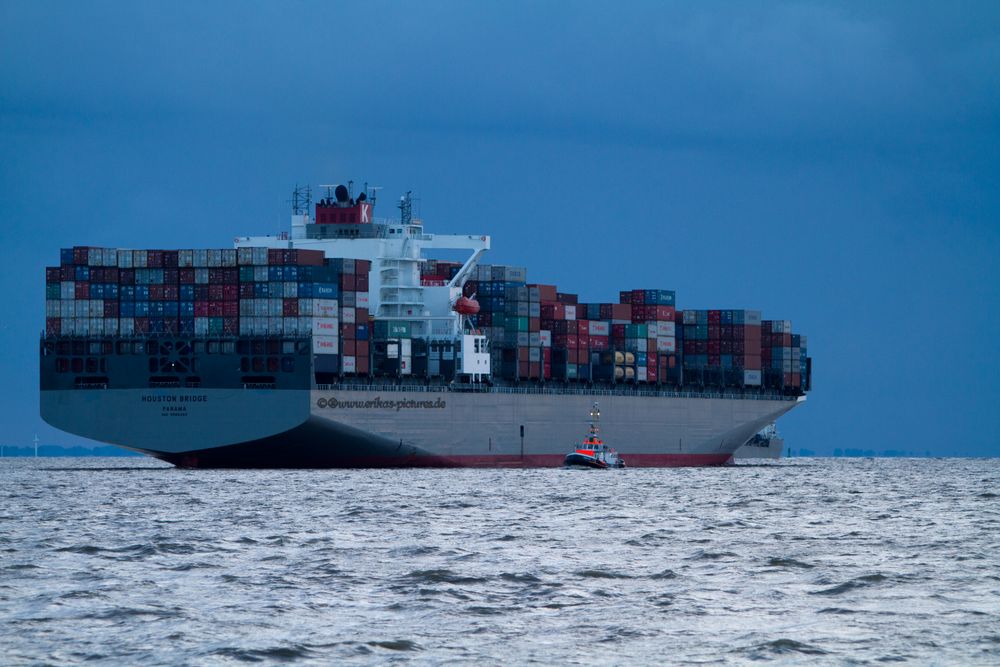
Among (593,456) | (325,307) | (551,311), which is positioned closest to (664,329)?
(551,311)

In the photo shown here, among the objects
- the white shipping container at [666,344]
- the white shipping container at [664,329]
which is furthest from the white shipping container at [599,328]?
the white shipping container at [666,344]

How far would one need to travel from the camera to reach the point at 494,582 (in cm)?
2531

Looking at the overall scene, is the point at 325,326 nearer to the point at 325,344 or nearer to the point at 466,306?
the point at 325,344

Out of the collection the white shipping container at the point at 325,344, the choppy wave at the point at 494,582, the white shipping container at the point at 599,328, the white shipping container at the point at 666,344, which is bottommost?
the choppy wave at the point at 494,582

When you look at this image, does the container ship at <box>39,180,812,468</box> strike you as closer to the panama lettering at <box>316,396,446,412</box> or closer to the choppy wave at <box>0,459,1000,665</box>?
the panama lettering at <box>316,396,446,412</box>

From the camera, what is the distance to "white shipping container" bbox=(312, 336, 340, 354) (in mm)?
69125

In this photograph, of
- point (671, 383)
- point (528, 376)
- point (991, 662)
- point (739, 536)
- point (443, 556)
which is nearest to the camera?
point (991, 662)

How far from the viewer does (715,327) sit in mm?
96750

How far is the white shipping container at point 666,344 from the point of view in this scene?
91.4 meters

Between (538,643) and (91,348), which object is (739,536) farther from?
(91,348)

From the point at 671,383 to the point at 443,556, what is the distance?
64468 mm

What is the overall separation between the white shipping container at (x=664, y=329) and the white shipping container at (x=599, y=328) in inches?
137

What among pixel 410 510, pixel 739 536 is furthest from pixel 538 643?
pixel 410 510

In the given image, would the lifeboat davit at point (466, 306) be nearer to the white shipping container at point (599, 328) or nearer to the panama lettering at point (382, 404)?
the panama lettering at point (382, 404)
